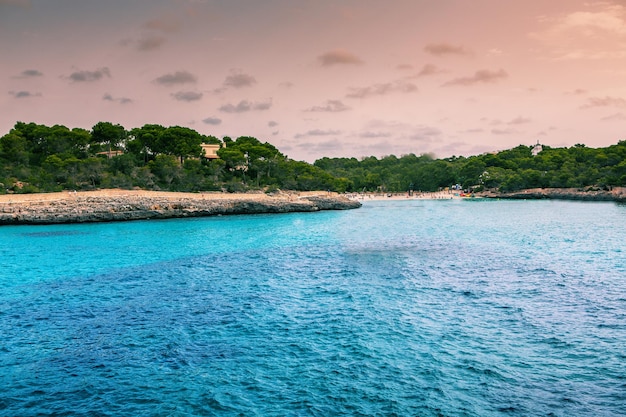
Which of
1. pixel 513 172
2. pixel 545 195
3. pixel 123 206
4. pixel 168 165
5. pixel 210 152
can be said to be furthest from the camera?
pixel 513 172

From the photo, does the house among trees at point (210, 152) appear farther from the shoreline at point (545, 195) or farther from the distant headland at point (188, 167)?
the shoreline at point (545, 195)

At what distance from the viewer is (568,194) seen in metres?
109

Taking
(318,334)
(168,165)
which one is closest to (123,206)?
(168,165)

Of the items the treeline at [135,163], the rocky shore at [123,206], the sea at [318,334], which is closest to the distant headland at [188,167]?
the treeline at [135,163]

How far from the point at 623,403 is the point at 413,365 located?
4.90m

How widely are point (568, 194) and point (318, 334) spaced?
114417mm

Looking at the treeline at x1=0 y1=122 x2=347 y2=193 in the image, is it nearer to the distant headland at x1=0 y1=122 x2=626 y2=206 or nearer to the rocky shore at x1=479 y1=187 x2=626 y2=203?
the distant headland at x1=0 y1=122 x2=626 y2=206

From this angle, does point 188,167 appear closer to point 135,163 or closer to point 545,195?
point 135,163

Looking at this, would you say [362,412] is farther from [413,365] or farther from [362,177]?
[362,177]

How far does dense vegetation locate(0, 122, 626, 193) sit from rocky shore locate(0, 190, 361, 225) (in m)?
7.69

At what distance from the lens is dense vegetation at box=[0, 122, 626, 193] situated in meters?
71.0

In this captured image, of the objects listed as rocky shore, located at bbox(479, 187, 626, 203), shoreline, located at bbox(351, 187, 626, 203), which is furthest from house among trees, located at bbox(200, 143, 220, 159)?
rocky shore, located at bbox(479, 187, 626, 203)

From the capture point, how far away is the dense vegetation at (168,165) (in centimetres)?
7100

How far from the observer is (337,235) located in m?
44.0
